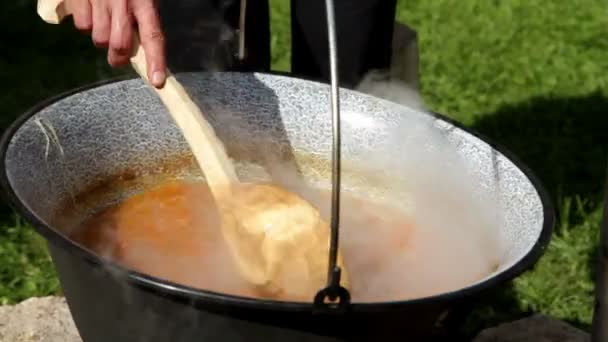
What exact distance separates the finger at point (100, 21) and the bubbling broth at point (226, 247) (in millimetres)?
370

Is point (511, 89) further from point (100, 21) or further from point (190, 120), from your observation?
point (100, 21)

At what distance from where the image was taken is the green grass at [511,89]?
10.0 feet

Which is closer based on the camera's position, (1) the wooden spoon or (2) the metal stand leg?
(1) the wooden spoon

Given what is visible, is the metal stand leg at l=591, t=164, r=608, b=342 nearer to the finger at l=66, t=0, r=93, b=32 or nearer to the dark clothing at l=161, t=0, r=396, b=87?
the dark clothing at l=161, t=0, r=396, b=87

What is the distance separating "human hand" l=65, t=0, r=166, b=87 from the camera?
5.62 feet

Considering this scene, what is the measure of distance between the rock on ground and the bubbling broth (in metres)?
0.64

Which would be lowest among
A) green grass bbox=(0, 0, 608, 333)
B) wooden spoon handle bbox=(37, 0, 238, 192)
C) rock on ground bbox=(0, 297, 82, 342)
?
green grass bbox=(0, 0, 608, 333)

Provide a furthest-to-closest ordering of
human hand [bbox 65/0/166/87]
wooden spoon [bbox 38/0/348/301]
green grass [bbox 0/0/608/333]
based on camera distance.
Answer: green grass [bbox 0/0/608/333], human hand [bbox 65/0/166/87], wooden spoon [bbox 38/0/348/301]

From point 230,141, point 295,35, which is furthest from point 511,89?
point 230,141

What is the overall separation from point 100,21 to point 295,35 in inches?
37.4

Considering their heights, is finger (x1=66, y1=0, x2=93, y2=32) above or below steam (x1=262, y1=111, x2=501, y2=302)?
above

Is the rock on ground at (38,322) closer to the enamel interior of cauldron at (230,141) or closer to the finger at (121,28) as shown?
the enamel interior of cauldron at (230,141)

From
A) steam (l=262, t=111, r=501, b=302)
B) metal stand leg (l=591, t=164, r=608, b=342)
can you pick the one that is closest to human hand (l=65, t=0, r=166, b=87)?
steam (l=262, t=111, r=501, b=302)

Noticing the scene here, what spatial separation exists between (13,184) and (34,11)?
127 inches
